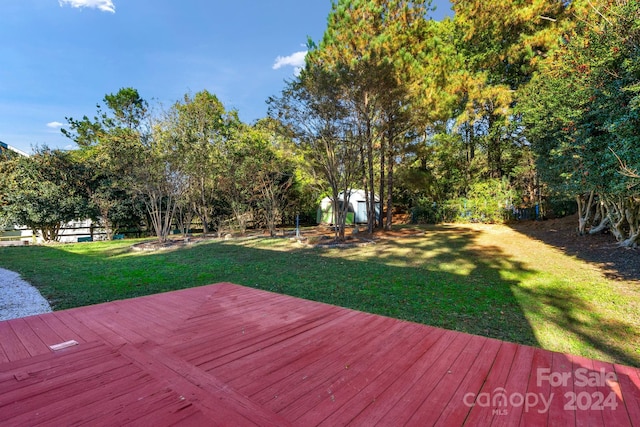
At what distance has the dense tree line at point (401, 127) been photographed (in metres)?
5.53

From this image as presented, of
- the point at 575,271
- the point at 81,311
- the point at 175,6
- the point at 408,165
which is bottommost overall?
the point at 575,271

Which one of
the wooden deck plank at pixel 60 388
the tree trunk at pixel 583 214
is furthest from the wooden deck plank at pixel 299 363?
the tree trunk at pixel 583 214

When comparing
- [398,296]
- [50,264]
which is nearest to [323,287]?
[398,296]

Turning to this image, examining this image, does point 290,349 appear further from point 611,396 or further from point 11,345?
point 11,345

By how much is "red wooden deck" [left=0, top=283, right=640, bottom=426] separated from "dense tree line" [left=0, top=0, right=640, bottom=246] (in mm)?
4446

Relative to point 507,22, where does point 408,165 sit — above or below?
below

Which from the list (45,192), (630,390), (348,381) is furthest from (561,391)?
(45,192)

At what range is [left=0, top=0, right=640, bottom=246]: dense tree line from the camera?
5.53m

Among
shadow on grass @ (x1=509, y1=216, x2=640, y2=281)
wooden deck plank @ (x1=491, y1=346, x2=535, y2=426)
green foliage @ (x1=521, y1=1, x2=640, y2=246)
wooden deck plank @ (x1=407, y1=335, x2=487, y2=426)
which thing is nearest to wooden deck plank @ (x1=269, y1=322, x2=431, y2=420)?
wooden deck plank @ (x1=407, y1=335, x2=487, y2=426)

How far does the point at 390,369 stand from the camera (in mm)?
1737

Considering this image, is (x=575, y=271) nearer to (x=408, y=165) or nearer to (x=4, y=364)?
(x=4, y=364)

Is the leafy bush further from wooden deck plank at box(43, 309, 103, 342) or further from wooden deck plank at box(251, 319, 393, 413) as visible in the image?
wooden deck plank at box(43, 309, 103, 342)

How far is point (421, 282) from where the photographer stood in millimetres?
4711

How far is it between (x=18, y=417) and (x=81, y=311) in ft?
5.97
